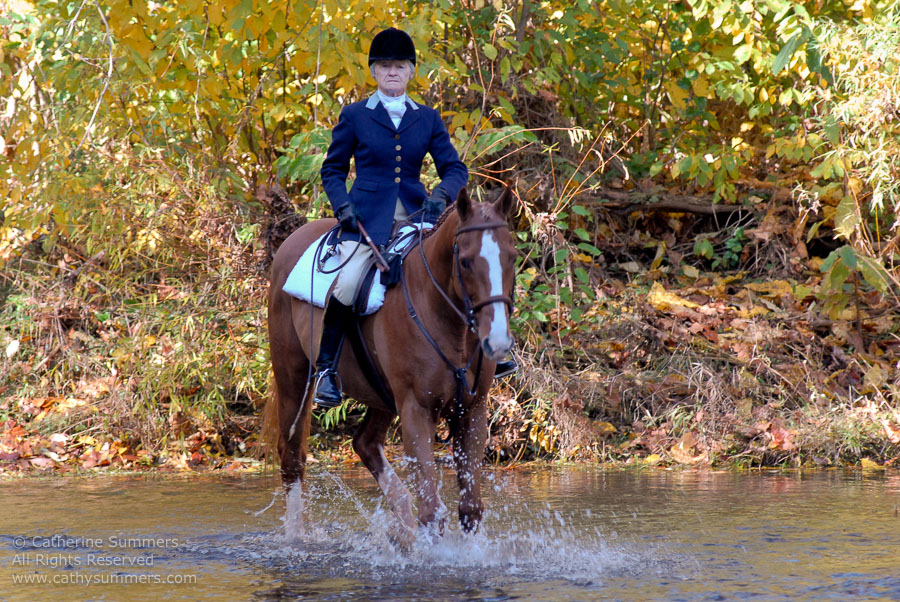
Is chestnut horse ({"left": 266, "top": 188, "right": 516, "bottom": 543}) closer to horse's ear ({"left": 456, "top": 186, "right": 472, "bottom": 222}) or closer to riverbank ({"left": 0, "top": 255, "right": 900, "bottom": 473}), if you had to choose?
horse's ear ({"left": 456, "top": 186, "right": 472, "bottom": 222})

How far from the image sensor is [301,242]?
7430mm

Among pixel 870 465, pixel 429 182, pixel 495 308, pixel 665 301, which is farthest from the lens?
pixel 665 301

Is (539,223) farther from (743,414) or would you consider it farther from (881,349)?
(881,349)

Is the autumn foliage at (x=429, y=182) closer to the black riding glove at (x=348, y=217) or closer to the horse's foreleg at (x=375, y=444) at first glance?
the black riding glove at (x=348, y=217)

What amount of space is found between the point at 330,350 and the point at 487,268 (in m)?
1.61

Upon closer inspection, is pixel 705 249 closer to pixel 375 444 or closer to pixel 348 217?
pixel 375 444

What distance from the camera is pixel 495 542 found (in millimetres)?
6098

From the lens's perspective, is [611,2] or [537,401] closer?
[537,401]

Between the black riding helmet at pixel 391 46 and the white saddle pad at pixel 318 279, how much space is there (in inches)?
39.6

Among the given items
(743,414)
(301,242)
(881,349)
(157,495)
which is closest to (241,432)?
(157,495)

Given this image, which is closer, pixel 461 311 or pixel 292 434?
pixel 461 311

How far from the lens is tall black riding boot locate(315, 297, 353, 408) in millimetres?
6418

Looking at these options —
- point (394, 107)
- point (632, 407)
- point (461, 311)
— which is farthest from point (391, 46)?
point (632, 407)

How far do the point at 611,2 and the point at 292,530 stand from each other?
6467 mm
